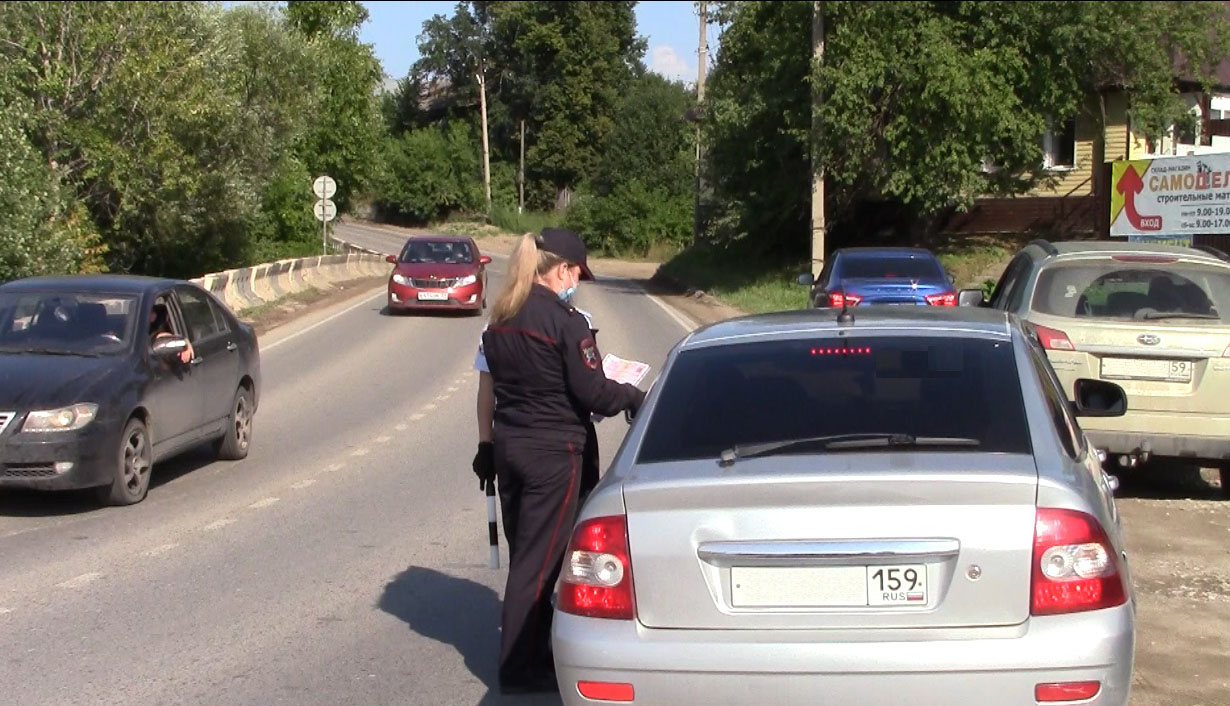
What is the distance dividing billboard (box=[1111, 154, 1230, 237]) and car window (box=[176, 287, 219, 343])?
12.6 metres

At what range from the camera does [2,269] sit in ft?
71.2

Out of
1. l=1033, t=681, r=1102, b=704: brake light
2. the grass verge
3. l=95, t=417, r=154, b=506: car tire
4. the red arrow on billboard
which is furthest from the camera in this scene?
the grass verge

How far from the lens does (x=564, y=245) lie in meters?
5.64

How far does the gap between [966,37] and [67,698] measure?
28435mm

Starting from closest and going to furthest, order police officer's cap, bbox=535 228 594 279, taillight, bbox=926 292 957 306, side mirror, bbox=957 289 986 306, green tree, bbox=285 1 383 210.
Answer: police officer's cap, bbox=535 228 594 279 → side mirror, bbox=957 289 986 306 → taillight, bbox=926 292 957 306 → green tree, bbox=285 1 383 210

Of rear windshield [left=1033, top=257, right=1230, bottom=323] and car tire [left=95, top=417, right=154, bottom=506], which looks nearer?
rear windshield [left=1033, top=257, right=1230, bottom=323]

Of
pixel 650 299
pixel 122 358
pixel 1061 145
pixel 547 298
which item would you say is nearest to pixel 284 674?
pixel 547 298

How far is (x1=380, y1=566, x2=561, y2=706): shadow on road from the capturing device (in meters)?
5.95

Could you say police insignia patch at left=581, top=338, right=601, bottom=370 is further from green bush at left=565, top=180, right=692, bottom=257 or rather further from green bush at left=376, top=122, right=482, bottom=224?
green bush at left=376, top=122, right=482, bottom=224

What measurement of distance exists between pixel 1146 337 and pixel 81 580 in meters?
6.56

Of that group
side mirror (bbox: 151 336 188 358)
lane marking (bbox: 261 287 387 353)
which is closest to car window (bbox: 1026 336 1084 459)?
side mirror (bbox: 151 336 188 358)

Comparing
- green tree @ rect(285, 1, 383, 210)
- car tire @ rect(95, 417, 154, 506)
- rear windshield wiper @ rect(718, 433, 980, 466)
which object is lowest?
car tire @ rect(95, 417, 154, 506)

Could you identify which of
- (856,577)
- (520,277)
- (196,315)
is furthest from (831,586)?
(196,315)

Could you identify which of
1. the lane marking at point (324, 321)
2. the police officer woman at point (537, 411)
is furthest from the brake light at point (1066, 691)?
the lane marking at point (324, 321)
